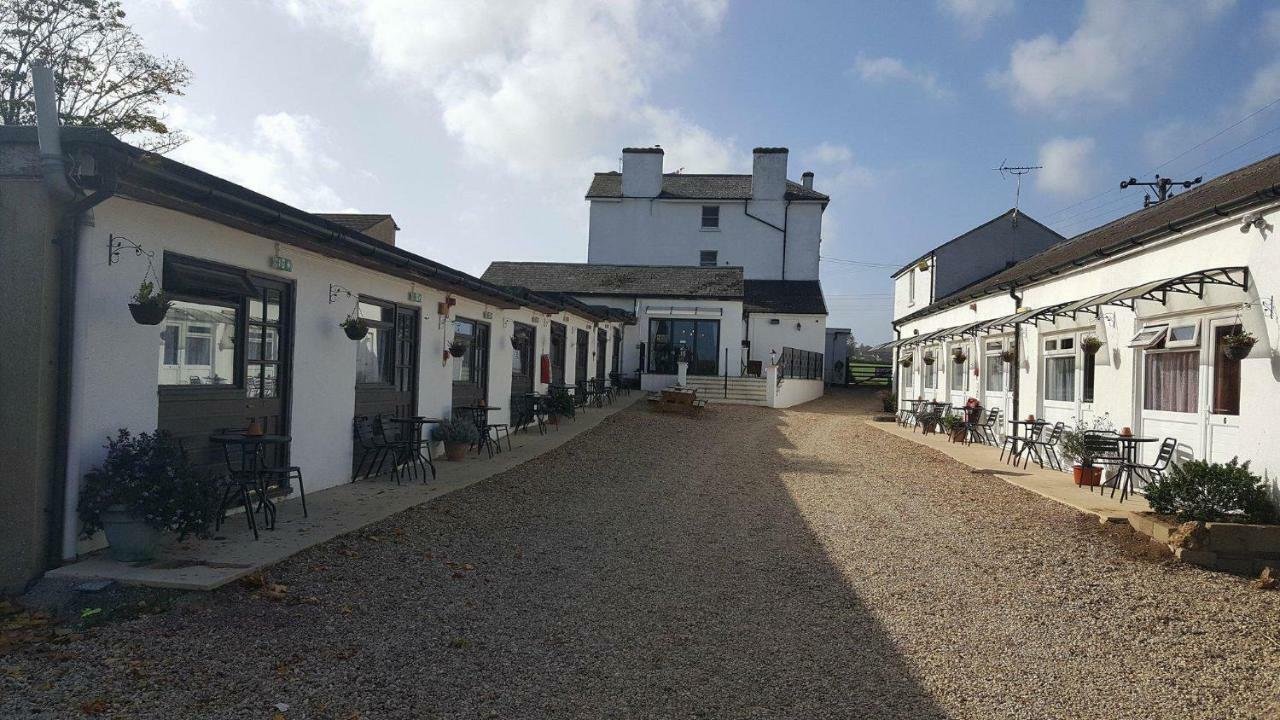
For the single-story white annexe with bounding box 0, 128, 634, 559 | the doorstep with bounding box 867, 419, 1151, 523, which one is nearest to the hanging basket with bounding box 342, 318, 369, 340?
the single-story white annexe with bounding box 0, 128, 634, 559

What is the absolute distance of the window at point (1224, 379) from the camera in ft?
27.9

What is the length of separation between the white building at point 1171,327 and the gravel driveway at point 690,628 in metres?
2.06

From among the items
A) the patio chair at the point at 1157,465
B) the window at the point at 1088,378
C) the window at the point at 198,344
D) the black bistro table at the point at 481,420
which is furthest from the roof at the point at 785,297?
the window at the point at 198,344

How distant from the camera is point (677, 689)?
160 inches

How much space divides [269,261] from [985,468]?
10426 millimetres

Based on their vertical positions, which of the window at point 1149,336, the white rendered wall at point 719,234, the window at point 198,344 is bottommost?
the window at point 198,344

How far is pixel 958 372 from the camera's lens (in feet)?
63.1

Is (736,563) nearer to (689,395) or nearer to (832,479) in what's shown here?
(832,479)

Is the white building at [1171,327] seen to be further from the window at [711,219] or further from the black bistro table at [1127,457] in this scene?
the window at [711,219]

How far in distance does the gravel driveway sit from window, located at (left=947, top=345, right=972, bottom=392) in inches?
403

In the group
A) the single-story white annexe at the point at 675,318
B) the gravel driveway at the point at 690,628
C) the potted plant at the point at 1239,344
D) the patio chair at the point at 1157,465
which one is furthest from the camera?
the single-story white annexe at the point at 675,318

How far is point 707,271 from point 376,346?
20.8 m

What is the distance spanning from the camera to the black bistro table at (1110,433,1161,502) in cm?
914

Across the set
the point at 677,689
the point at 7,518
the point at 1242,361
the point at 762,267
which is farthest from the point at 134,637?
the point at 762,267
